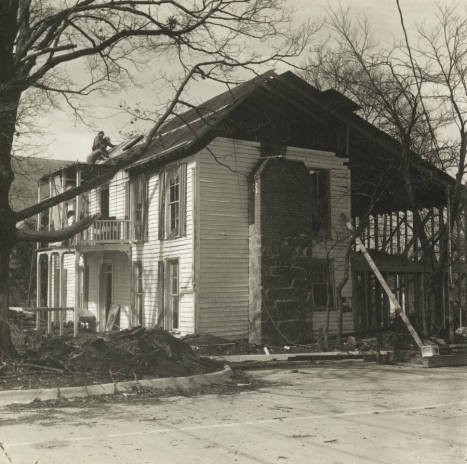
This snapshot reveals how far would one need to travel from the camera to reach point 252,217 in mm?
19641

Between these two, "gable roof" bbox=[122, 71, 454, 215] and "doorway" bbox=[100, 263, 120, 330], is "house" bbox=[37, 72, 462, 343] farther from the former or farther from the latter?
"doorway" bbox=[100, 263, 120, 330]

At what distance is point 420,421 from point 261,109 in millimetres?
14110

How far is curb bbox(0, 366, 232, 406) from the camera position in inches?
363

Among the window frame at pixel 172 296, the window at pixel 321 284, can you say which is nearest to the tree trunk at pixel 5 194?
the window frame at pixel 172 296

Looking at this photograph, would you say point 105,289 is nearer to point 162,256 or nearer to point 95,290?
point 95,290

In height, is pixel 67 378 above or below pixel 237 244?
below

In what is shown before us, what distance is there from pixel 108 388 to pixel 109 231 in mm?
13190

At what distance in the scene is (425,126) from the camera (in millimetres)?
22531

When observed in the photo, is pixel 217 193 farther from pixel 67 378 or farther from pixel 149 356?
pixel 67 378

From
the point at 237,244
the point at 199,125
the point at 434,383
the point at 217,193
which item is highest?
the point at 199,125

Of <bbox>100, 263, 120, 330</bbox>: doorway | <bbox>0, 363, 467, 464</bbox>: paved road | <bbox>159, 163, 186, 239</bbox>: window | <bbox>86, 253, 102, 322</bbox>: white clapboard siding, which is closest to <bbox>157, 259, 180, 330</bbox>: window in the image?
<bbox>159, 163, 186, 239</bbox>: window

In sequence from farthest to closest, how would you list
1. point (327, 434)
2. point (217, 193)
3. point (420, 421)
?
point (217, 193), point (420, 421), point (327, 434)

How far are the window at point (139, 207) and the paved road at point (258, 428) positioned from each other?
11.4 m

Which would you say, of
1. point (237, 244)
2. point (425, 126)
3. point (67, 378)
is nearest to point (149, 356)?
point (67, 378)
